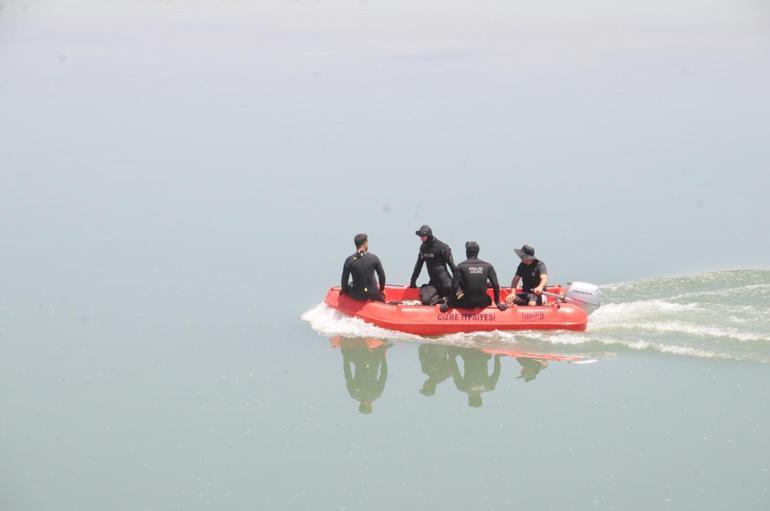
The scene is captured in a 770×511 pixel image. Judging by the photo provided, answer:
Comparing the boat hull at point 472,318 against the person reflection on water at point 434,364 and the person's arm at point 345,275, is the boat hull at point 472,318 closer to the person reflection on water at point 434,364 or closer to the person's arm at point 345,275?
the person reflection on water at point 434,364

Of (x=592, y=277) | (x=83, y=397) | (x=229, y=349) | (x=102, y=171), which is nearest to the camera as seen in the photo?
(x=83, y=397)

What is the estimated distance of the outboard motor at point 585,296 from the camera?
54.4 feet

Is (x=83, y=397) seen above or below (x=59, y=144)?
below

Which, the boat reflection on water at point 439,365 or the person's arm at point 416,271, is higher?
the person's arm at point 416,271

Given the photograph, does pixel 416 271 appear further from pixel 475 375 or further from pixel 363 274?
pixel 475 375

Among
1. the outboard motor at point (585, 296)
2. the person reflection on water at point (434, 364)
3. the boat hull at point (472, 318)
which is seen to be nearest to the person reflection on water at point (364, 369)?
the boat hull at point (472, 318)

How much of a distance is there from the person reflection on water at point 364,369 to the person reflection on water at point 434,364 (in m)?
0.52

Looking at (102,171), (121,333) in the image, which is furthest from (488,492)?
(102,171)

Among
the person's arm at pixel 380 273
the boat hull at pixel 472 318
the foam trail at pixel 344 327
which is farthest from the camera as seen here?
the person's arm at pixel 380 273

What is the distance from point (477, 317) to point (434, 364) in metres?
1.00

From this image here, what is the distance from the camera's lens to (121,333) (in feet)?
55.7

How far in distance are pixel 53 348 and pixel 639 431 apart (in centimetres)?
805

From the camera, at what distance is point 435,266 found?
16891 mm

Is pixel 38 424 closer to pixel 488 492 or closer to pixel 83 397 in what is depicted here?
pixel 83 397
